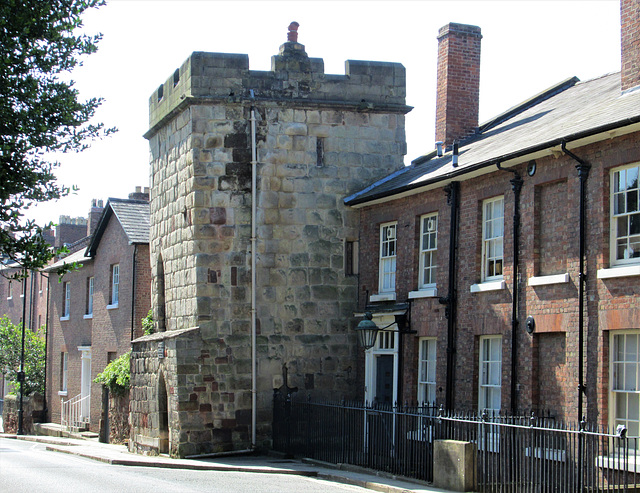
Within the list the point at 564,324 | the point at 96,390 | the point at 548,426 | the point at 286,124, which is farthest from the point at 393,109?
the point at 96,390

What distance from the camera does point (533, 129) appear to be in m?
18.1

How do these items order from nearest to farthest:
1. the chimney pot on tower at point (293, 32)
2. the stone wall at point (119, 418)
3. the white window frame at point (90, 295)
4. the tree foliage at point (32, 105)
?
the tree foliage at point (32, 105) → the chimney pot on tower at point (293, 32) → the stone wall at point (119, 418) → the white window frame at point (90, 295)

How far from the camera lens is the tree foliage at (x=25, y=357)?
40.9 meters

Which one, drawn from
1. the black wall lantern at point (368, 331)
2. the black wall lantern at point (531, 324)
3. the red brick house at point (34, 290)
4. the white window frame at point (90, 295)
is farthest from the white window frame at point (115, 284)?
the black wall lantern at point (531, 324)

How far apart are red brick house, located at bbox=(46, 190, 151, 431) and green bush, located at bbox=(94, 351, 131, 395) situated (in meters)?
1.43

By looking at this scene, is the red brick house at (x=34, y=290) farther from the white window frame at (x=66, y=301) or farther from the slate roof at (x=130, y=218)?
the slate roof at (x=130, y=218)

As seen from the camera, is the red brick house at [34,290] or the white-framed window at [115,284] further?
the red brick house at [34,290]

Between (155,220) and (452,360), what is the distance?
997 cm

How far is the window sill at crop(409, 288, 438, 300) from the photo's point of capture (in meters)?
19.1

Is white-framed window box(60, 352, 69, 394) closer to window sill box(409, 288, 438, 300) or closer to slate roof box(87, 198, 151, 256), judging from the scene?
slate roof box(87, 198, 151, 256)

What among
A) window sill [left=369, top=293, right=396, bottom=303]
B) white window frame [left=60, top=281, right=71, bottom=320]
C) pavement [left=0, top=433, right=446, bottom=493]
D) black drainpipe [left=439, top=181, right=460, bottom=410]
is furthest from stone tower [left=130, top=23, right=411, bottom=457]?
white window frame [left=60, top=281, right=71, bottom=320]

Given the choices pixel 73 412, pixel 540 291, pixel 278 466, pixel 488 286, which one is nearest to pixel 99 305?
pixel 73 412

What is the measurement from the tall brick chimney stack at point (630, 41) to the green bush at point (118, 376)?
17.3 m

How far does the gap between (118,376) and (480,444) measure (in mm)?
15909
